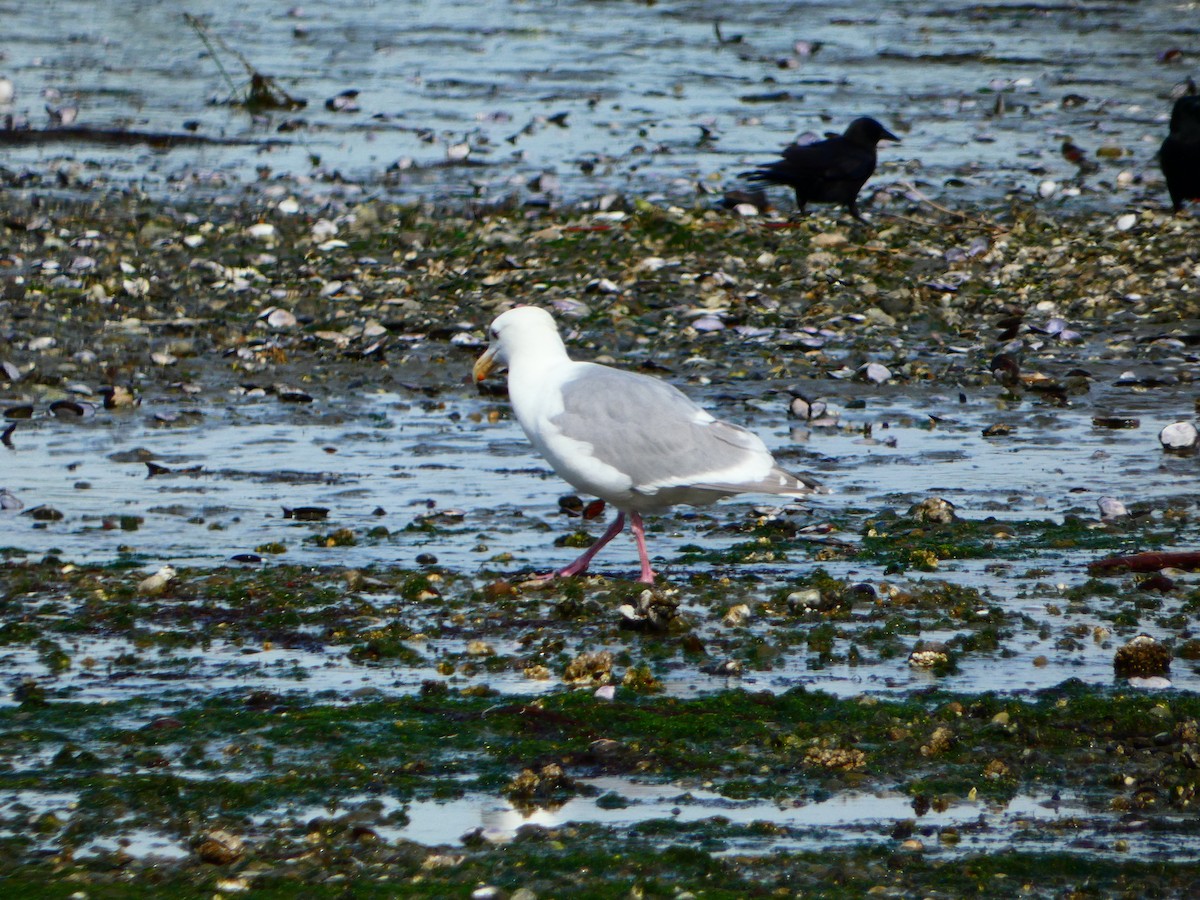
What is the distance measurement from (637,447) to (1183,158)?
27.2 feet

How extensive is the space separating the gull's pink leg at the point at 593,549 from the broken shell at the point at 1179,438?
9.94ft

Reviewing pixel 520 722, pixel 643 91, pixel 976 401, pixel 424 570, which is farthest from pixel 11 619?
pixel 643 91

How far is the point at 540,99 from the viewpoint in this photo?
810 inches

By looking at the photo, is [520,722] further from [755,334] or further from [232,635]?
[755,334]

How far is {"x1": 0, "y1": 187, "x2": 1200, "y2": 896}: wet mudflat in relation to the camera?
457cm

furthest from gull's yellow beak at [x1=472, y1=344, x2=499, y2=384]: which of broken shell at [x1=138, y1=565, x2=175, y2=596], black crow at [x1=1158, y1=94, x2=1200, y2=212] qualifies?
black crow at [x1=1158, y1=94, x2=1200, y2=212]

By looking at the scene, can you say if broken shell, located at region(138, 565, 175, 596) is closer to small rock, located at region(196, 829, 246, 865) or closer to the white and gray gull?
the white and gray gull

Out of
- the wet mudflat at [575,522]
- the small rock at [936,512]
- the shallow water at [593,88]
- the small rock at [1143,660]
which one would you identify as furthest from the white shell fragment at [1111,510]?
the shallow water at [593,88]

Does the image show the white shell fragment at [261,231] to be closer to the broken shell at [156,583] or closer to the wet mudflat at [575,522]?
the wet mudflat at [575,522]

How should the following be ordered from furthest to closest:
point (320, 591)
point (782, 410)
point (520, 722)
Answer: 1. point (782, 410)
2. point (320, 591)
3. point (520, 722)

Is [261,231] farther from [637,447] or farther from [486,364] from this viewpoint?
[637,447]

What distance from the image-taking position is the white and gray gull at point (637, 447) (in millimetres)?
7008

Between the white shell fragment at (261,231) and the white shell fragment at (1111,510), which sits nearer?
the white shell fragment at (1111,510)

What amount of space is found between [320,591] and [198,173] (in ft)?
33.2
